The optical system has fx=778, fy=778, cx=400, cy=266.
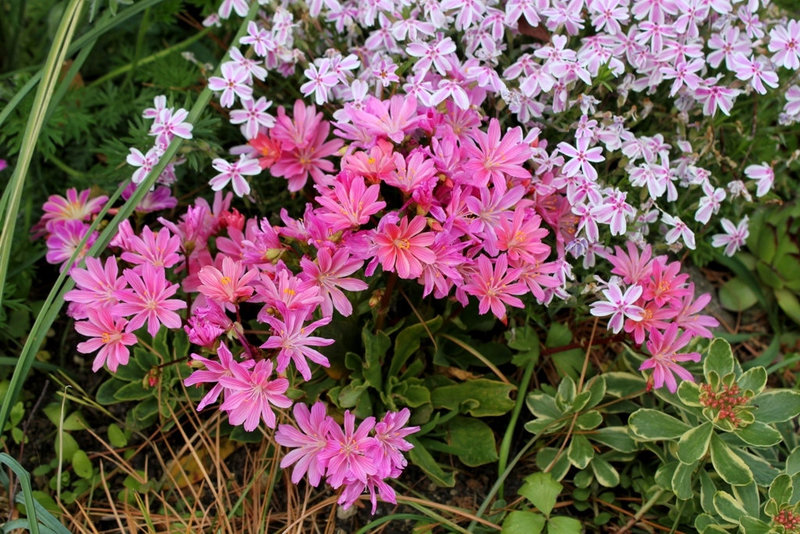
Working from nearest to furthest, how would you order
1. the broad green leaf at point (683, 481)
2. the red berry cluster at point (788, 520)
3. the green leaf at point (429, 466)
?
the red berry cluster at point (788, 520) < the broad green leaf at point (683, 481) < the green leaf at point (429, 466)

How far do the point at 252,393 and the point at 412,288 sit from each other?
2.14 feet

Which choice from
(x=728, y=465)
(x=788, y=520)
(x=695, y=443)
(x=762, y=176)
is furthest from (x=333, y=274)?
(x=762, y=176)

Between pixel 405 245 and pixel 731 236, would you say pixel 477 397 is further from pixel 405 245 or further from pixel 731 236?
pixel 731 236

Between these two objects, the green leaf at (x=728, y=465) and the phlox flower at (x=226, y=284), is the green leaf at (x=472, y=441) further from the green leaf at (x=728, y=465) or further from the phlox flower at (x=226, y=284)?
the phlox flower at (x=226, y=284)

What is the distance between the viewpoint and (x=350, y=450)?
173cm

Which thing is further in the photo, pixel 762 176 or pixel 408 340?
pixel 762 176

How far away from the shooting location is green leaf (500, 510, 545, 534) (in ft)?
6.11

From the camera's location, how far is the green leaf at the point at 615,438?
2041 mm

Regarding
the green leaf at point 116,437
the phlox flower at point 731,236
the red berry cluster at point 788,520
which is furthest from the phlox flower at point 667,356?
the green leaf at point 116,437

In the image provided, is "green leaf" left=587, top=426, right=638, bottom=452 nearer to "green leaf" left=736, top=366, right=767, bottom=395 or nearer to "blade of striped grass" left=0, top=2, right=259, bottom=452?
"green leaf" left=736, top=366, right=767, bottom=395

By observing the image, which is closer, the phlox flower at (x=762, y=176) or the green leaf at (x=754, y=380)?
the green leaf at (x=754, y=380)

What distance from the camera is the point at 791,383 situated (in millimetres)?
2438

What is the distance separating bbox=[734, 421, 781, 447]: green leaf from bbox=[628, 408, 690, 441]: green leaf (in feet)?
0.43

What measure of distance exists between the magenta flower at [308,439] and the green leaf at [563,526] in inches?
22.5
